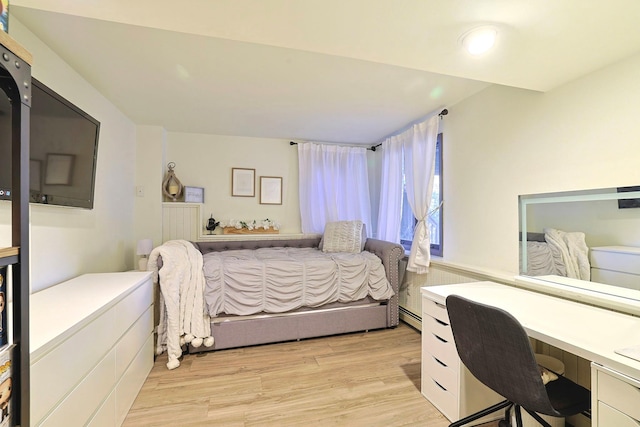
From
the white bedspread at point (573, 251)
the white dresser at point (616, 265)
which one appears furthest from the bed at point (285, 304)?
the white dresser at point (616, 265)

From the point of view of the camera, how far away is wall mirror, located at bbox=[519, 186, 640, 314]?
1375 mm

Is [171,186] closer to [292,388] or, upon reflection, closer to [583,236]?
[292,388]

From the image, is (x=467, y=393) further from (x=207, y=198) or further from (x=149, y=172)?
(x=149, y=172)

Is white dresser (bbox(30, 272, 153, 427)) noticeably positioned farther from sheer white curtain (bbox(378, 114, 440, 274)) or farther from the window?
the window

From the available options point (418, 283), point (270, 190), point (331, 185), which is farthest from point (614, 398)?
point (270, 190)

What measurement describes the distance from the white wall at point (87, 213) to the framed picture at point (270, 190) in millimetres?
1549

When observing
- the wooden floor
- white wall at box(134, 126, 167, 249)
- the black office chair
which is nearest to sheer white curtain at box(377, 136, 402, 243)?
the wooden floor

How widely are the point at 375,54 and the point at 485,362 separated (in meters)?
1.60

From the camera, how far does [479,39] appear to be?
1297 mm

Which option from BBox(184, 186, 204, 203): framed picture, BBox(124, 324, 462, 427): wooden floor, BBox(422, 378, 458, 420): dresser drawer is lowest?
BBox(124, 324, 462, 427): wooden floor

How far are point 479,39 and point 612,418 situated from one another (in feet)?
5.26

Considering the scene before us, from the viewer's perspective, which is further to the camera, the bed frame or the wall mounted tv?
the bed frame

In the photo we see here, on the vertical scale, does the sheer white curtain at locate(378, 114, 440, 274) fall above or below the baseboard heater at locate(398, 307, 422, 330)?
above

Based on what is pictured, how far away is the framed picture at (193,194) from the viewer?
11.4ft
